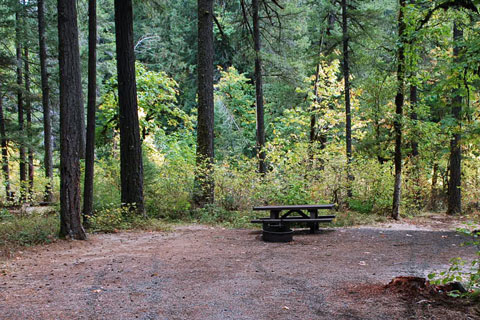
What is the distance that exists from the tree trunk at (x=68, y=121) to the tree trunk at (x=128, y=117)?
2102mm

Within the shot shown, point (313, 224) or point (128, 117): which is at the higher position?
point (128, 117)

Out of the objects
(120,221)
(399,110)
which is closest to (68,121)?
(120,221)

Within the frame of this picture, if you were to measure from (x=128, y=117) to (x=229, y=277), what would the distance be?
6475 mm

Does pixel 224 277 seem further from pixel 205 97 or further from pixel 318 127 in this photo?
pixel 318 127

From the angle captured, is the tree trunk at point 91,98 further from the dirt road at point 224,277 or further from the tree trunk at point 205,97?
the tree trunk at point 205,97

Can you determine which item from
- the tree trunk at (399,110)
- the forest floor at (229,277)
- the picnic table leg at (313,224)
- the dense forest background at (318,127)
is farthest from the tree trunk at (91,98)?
the tree trunk at (399,110)

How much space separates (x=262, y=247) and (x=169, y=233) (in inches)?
115

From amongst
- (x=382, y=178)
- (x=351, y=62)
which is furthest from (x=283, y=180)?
(x=351, y=62)

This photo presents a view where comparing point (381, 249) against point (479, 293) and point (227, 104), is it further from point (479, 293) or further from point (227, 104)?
point (227, 104)

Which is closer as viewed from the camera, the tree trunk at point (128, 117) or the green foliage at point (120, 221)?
the green foliage at point (120, 221)

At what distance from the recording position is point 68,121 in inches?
305

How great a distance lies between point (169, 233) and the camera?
920 cm

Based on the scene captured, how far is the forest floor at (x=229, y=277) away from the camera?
3.74m

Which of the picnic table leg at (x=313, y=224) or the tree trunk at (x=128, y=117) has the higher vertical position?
the tree trunk at (x=128, y=117)
